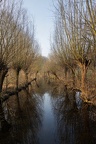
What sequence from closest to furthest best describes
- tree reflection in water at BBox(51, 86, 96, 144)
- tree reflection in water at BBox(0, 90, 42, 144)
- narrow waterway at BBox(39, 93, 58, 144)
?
tree reflection in water at BBox(51, 86, 96, 144), narrow waterway at BBox(39, 93, 58, 144), tree reflection in water at BBox(0, 90, 42, 144)

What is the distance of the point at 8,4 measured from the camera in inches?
654

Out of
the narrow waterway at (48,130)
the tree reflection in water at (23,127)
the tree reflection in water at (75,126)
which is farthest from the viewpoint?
the tree reflection in water at (23,127)

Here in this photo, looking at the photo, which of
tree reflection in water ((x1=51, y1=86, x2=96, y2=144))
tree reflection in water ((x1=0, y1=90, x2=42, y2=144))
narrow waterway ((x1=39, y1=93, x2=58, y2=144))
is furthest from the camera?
tree reflection in water ((x1=0, y1=90, x2=42, y2=144))

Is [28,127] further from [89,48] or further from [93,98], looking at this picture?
[89,48]

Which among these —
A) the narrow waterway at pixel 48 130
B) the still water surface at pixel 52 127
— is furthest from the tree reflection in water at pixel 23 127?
the narrow waterway at pixel 48 130

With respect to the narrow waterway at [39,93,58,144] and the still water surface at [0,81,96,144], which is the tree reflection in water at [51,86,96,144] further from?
the narrow waterway at [39,93,58,144]

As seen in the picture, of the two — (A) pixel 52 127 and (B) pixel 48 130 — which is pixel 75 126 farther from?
(B) pixel 48 130

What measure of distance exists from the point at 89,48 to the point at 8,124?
10959 millimetres

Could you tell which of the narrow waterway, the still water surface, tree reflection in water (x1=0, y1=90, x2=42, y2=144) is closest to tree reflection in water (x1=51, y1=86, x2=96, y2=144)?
the still water surface

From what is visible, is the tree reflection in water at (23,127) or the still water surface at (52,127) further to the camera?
the tree reflection in water at (23,127)

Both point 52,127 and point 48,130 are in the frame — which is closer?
point 48,130

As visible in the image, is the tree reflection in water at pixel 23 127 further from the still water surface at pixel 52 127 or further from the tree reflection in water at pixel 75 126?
the tree reflection in water at pixel 75 126

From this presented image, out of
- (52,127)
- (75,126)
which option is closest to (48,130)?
(52,127)

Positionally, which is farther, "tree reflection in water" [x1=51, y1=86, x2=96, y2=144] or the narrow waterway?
the narrow waterway
